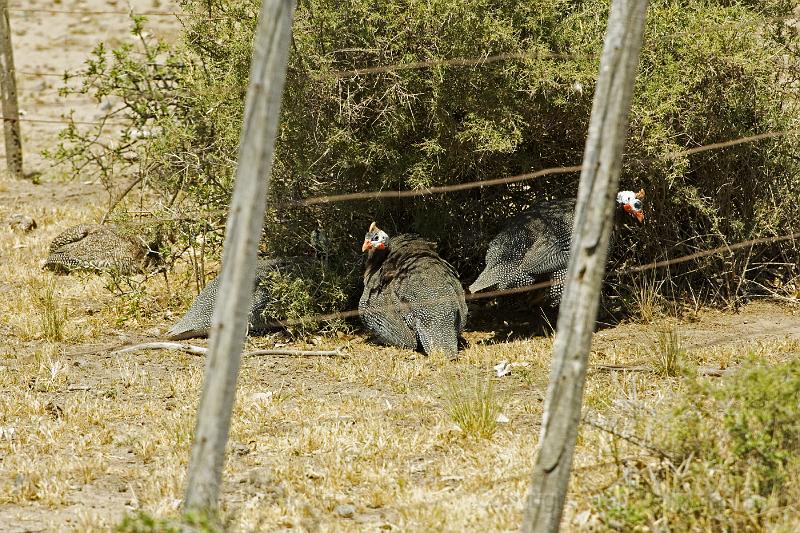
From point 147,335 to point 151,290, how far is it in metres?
1.09

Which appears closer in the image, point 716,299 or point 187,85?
point 716,299

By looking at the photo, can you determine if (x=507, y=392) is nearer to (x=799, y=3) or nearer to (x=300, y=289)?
(x=300, y=289)

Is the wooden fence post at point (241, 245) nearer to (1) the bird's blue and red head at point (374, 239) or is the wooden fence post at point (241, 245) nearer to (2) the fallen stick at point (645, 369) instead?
(2) the fallen stick at point (645, 369)

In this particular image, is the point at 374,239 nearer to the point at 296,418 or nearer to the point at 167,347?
the point at 167,347

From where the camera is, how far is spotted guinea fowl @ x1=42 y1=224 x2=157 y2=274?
31.9ft

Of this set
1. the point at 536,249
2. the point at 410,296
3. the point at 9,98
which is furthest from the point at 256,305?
the point at 9,98

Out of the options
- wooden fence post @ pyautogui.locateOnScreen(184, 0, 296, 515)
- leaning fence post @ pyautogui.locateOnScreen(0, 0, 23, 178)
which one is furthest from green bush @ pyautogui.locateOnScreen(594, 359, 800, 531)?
leaning fence post @ pyautogui.locateOnScreen(0, 0, 23, 178)

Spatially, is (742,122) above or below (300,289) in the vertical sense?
above

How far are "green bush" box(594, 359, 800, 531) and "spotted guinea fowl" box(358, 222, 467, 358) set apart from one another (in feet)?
10.7

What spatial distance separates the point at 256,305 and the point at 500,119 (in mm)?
2489

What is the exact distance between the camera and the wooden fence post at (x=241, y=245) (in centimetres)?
346

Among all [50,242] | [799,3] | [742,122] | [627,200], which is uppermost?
[799,3]

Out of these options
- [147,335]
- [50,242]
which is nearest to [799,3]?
[147,335]

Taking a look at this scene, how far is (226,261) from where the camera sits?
3.51 m
